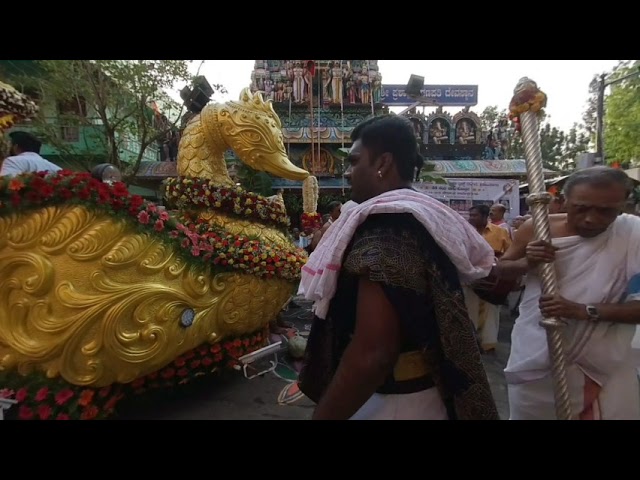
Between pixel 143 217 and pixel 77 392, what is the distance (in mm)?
1107

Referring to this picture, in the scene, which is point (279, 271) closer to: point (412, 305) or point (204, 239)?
point (204, 239)

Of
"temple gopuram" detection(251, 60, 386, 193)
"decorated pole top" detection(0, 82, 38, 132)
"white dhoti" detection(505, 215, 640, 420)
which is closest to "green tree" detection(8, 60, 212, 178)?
"temple gopuram" detection(251, 60, 386, 193)

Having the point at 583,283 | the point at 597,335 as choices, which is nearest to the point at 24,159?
the point at 583,283

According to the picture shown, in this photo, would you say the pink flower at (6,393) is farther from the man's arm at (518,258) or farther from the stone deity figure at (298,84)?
the stone deity figure at (298,84)

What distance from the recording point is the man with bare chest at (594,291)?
1.51m

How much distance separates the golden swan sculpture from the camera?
209cm

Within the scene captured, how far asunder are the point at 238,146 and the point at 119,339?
5.83 ft

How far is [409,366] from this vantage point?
114cm

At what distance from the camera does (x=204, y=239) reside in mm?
2682

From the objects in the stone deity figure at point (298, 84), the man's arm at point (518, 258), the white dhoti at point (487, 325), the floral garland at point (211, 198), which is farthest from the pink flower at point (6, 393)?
the stone deity figure at point (298, 84)

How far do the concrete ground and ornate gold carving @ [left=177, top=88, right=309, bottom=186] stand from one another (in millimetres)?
1738

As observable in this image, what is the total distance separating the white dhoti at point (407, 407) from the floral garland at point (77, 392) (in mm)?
1883

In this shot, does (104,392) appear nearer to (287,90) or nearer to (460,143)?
(287,90)

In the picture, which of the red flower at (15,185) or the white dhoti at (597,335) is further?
the red flower at (15,185)
